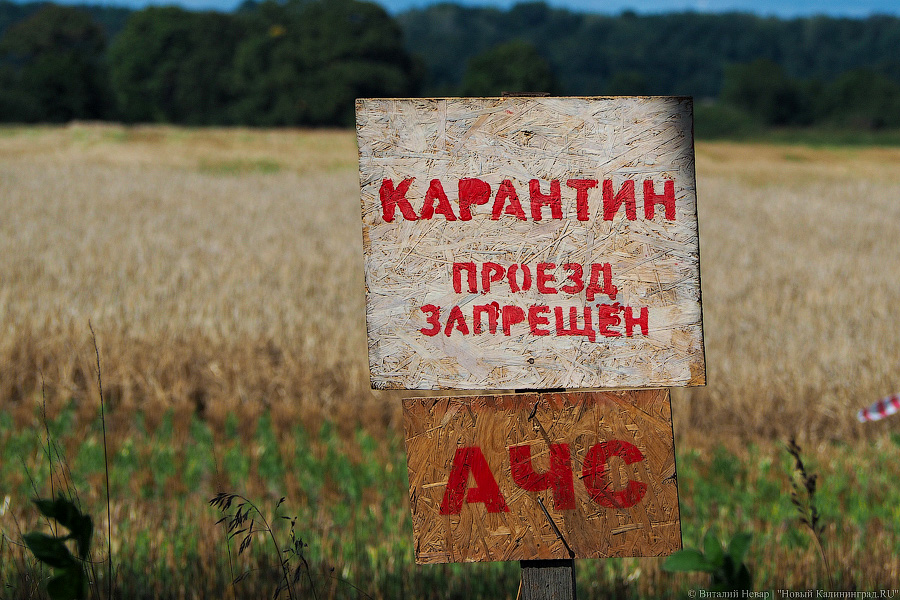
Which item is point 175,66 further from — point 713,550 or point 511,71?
point 713,550

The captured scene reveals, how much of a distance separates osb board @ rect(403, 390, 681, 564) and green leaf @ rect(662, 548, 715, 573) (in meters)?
0.45

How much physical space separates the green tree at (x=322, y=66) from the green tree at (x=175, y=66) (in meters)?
3.84

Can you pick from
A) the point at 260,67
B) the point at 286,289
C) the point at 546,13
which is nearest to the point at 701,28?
the point at 546,13

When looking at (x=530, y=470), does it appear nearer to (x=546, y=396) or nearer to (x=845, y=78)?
(x=546, y=396)

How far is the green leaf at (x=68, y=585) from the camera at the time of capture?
1.43m

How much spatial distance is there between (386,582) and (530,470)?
1159mm

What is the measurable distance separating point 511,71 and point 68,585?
74.9 metres

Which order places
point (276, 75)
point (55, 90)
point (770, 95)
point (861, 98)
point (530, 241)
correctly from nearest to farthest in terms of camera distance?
point (530, 241)
point (276, 75)
point (55, 90)
point (861, 98)
point (770, 95)

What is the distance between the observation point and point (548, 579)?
193cm

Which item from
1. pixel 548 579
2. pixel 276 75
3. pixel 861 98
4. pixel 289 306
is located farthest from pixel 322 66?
pixel 548 579

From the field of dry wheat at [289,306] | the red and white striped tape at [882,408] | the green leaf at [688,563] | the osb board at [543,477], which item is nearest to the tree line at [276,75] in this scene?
the field of dry wheat at [289,306]

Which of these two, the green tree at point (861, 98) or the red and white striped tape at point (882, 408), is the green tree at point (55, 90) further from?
the red and white striped tape at point (882, 408)

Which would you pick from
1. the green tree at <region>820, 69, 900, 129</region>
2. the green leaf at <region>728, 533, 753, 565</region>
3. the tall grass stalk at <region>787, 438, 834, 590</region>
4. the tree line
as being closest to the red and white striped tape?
the tall grass stalk at <region>787, 438, 834, 590</region>

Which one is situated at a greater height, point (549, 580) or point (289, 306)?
point (289, 306)
